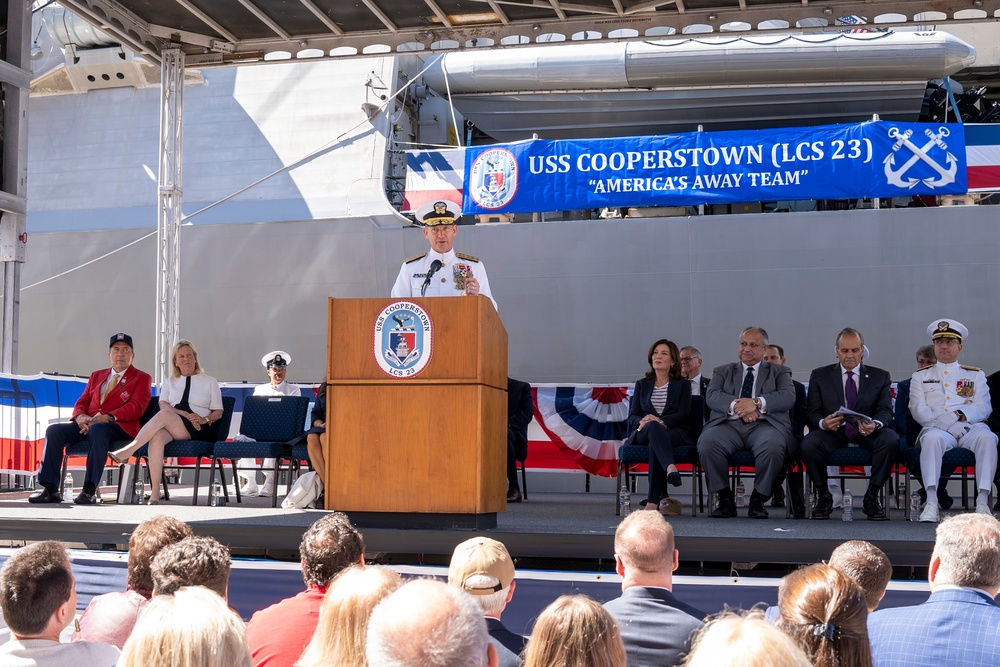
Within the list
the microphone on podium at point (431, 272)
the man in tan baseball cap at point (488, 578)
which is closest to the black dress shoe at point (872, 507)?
the microphone on podium at point (431, 272)

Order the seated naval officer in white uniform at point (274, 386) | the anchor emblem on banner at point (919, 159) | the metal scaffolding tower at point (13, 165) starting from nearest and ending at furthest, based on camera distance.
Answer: the metal scaffolding tower at point (13, 165), the seated naval officer in white uniform at point (274, 386), the anchor emblem on banner at point (919, 159)

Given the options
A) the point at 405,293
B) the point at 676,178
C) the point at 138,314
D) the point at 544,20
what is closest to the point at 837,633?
the point at 405,293

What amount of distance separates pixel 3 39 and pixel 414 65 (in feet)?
18.0

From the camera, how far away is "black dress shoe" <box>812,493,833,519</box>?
6077 millimetres

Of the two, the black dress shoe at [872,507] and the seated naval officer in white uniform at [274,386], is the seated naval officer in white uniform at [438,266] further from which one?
the seated naval officer in white uniform at [274,386]

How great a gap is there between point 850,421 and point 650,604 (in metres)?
3.96

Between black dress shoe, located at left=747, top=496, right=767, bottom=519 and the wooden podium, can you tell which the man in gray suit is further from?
the wooden podium

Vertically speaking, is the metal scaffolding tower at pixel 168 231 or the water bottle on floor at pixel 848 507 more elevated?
the metal scaffolding tower at pixel 168 231

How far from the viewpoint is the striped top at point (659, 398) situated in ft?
21.7

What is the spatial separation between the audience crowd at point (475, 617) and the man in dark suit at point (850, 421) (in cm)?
345

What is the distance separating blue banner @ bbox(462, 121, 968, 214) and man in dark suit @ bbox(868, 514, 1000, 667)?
8269 millimetres

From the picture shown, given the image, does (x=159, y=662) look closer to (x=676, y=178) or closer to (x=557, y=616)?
(x=557, y=616)

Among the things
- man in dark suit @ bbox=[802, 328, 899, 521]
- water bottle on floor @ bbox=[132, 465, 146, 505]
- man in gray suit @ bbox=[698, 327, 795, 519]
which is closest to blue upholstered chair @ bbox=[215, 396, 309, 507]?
water bottle on floor @ bbox=[132, 465, 146, 505]

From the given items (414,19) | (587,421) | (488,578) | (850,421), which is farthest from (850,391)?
(488,578)
